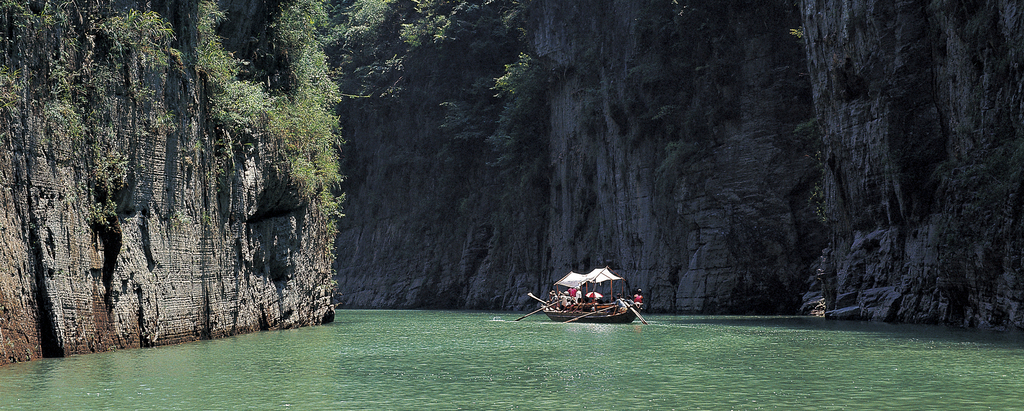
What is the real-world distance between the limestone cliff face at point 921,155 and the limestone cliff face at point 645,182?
15.2ft

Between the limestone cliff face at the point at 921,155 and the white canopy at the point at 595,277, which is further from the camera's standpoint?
the white canopy at the point at 595,277

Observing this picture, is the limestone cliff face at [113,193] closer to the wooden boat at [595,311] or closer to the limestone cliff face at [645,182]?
the wooden boat at [595,311]

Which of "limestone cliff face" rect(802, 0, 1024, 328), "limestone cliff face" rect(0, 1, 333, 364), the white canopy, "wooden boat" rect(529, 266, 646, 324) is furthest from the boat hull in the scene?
"limestone cliff face" rect(0, 1, 333, 364)

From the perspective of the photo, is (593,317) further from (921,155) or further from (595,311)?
(921,155)

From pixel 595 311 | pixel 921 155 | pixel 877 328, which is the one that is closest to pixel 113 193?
pixel 595 311

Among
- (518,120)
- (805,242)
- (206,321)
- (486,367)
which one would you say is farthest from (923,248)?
(518,120)

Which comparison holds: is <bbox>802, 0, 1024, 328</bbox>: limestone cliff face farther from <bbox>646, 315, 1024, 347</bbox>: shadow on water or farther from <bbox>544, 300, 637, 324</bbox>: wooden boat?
<bbox>544, 300, 637, 324</bbox>: wooden boat

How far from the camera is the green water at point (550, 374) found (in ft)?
37.8

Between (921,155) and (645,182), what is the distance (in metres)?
15.7

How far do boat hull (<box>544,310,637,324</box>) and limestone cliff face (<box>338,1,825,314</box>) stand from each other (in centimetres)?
696

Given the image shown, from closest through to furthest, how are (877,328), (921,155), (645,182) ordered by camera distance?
(877,328)
(921,155)
(645,182)

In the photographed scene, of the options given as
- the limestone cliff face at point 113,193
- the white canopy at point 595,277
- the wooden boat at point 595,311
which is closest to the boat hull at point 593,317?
the wooden boat at point 595,311

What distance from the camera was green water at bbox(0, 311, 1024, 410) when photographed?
11.5 m

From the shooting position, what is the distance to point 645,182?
43625 millimetres
